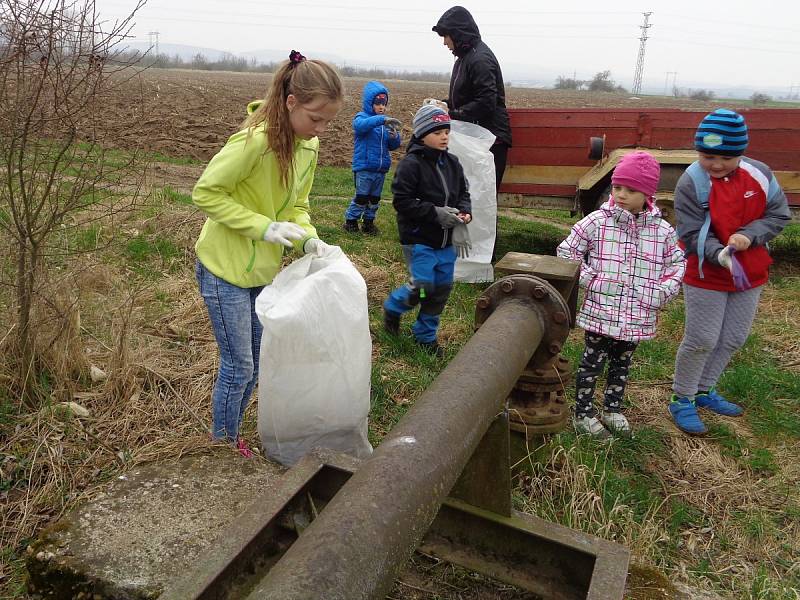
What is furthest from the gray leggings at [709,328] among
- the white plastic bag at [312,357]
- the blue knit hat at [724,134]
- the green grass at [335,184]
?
the green grass at [335,184]

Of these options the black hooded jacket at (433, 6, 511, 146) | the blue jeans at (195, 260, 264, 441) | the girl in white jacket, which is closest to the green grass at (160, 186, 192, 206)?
the black hooded jacket at (433, 6, 511, 146)

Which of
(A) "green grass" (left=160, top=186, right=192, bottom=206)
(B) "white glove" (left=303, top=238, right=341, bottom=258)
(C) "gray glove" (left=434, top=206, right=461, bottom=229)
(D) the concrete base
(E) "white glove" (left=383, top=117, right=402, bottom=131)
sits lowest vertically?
(D) the concrete base

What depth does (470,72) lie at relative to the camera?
17.8 feet

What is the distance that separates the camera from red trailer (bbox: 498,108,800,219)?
5766mm

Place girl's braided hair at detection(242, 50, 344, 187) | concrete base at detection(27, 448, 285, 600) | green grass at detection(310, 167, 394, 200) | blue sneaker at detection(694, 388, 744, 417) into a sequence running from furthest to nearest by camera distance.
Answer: green grass at detection(310, 167, 394, 200), blue sneaker at detection(694, 388, 744, 417), girl's braided hair at detection(242, 50, 344, 187), concrete base at detection(27, 448, 285, 600)

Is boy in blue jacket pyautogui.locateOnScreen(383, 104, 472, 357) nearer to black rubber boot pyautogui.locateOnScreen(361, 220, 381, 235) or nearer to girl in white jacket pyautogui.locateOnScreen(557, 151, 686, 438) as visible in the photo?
girl in white jacket pyautogui.locateOnScreen(557, 151, 686, 438)

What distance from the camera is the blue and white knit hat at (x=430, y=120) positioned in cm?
386

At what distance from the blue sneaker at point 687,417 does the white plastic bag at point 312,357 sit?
194 cm

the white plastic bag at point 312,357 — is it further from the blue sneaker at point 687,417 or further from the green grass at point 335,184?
the green grass at point 335,184

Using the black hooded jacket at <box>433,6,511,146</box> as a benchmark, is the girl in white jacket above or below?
below

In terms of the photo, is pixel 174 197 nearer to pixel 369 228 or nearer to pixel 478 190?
pixel 369 228

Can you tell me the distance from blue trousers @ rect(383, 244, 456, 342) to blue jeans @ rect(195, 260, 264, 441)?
4.79 feet

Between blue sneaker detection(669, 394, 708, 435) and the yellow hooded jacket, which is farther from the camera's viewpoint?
blue sneaker detection(669, 394, 708, 435)

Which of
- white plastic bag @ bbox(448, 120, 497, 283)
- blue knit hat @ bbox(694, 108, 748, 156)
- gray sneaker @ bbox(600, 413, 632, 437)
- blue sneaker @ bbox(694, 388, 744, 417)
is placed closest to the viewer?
blue knit hat @ bbox(694, 108, 748, 156)
